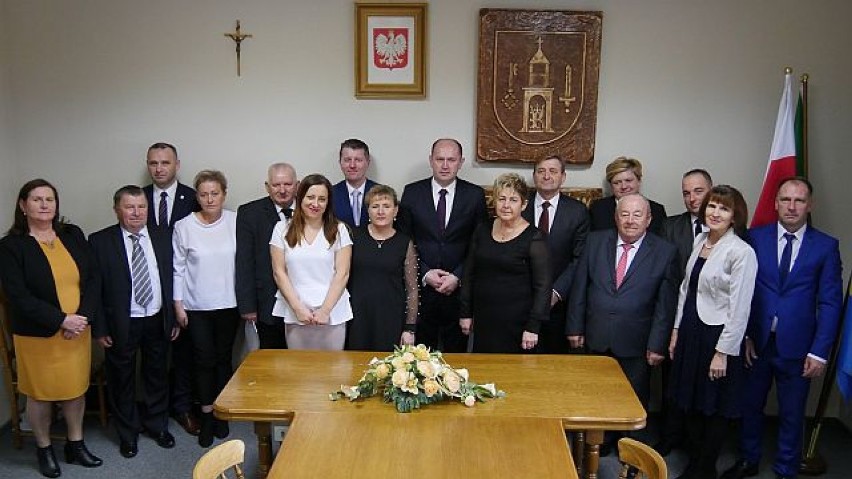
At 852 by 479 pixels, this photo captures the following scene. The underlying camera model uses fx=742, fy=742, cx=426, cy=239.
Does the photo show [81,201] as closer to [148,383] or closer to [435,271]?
[148,383]

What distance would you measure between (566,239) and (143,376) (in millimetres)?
2660

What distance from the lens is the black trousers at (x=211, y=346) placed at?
4.42 meters

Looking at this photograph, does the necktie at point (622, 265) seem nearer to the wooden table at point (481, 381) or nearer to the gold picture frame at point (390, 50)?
the wooden table at point (481, 381)

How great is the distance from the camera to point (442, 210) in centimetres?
446

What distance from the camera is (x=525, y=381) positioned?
10.6 ft

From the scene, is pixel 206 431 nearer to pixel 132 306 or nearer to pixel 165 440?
pixel 165 440

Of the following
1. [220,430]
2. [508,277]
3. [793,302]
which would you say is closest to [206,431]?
[220,430]

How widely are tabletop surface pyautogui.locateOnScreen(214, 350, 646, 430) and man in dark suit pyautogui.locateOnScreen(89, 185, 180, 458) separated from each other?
1.06 meters

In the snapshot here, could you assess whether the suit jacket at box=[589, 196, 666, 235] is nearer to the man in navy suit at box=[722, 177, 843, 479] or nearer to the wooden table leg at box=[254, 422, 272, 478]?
the man in navy suit at box=[722, 177, 843, 479]

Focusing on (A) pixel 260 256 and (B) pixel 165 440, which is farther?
(B) pixel 165 440

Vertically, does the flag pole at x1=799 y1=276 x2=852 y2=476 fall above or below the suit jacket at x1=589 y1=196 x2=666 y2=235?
below

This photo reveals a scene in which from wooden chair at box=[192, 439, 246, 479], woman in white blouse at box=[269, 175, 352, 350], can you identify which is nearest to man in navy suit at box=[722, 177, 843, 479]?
woman in white blouse at box=[269, 175, 352, 350]

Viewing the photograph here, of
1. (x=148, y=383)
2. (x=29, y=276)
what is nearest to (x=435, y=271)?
(x=148, y=383)

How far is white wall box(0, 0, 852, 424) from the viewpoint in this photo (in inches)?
187
